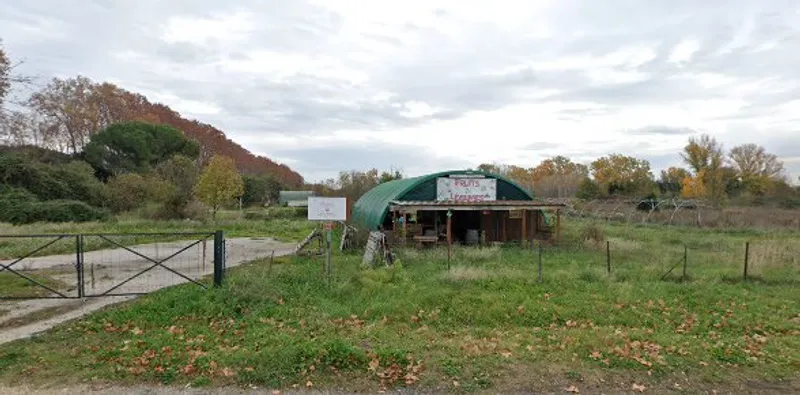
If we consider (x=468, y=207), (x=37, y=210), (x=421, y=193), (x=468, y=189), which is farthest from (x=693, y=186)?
(x=37, y=210)

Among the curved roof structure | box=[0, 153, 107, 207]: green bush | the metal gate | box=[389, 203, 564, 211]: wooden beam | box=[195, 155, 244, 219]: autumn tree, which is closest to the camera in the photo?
the metal gate

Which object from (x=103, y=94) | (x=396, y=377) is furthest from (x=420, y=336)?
(x=103, y=94)

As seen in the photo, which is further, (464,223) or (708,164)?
(708,164)

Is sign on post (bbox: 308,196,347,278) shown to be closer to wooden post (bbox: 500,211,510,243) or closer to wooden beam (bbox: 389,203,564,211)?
wooden beam (bbox: 389,203,564,211)

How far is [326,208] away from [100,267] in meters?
7.80

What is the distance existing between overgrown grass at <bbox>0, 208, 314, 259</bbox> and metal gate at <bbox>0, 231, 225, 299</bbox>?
63 mm

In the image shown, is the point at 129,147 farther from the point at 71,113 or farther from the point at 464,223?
the point at 464,223

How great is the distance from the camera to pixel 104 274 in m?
13.2

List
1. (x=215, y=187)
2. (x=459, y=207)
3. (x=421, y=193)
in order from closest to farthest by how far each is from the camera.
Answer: (x=459, y=207) → (x=421, y=193) → (x=215, y=187)

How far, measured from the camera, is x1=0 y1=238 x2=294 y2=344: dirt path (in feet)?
27.4

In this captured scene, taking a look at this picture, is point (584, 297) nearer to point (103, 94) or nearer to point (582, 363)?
point (582, 363)

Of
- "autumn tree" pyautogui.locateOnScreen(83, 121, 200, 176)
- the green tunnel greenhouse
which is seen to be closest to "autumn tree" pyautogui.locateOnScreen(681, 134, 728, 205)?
the green tunnel greenhouse

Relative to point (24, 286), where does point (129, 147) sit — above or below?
above

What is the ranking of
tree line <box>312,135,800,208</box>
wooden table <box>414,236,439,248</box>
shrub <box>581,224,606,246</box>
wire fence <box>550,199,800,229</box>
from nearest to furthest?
1. shrub <box>581,224,606,246</box>
2. wooden table <box>414,236,439,248</box>
3. wire fence <box>550,199,800,229</box>
4. tree line <box>312,135,800,208</box>
